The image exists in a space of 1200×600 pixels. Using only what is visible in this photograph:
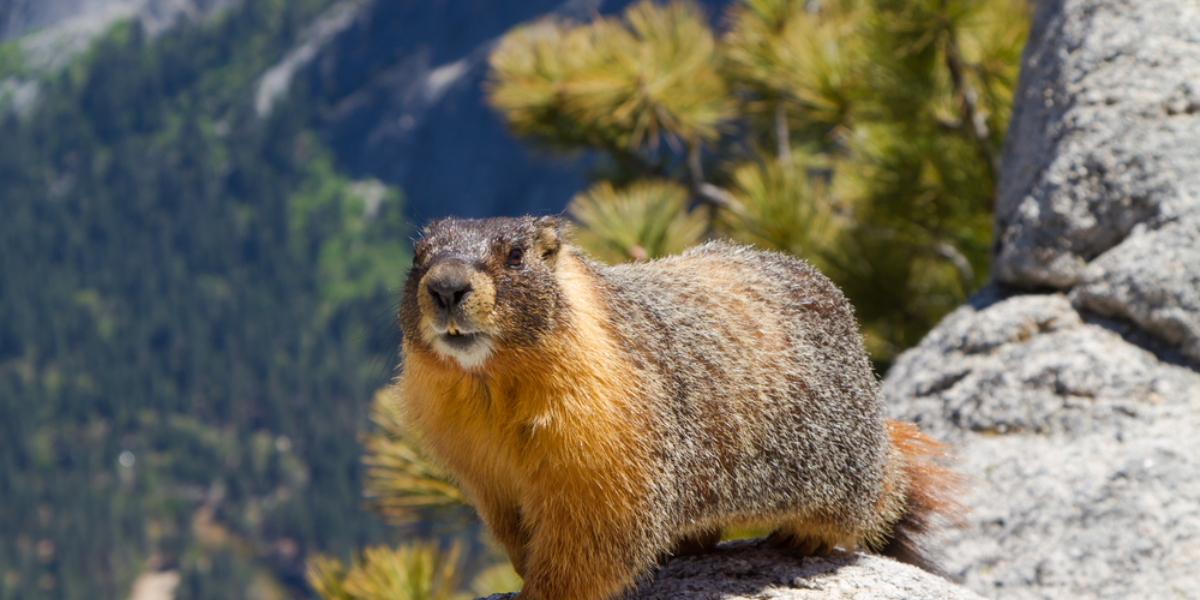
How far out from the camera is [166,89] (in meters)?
137

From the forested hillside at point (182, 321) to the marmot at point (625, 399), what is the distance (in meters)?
80.2

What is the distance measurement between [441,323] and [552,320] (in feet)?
1.31

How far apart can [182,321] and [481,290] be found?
12465 cm

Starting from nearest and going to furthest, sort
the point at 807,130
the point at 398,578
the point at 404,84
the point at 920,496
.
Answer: the point at 920,496, the point at 398,578, the point at 807,130, the point at 404,84

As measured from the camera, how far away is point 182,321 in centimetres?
11681

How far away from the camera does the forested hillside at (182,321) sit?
292 ft

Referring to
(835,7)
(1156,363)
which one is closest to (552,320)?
(1156,363)

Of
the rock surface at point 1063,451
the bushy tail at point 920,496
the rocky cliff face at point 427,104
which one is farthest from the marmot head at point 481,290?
the rocky cliff face at point 427,104

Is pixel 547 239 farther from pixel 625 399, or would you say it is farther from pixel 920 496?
pixel 920 496

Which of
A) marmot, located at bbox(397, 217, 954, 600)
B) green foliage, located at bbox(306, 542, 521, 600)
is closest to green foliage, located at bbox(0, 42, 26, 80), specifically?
green foliage, located at bbox(306, 542, 521, 600)

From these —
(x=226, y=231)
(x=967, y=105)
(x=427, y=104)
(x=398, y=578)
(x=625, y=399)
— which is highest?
(x=427, y=104)

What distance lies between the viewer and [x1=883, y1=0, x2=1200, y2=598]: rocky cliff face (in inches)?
183

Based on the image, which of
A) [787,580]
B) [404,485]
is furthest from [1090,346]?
[404,485]

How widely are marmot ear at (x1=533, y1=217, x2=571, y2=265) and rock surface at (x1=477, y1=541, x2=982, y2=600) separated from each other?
1495 millimetres
